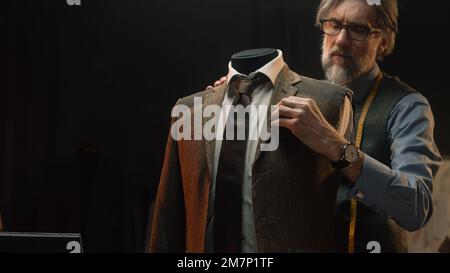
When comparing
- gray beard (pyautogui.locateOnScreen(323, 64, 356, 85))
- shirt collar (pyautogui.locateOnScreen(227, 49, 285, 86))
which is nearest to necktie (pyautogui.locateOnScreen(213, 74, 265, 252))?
shirt collar (pyautogui.locateOnScreen(227, 49, 285, 86))

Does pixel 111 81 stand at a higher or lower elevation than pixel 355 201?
higher

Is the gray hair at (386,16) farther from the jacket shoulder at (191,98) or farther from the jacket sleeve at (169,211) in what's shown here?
the jacket sleeve at (169,211)

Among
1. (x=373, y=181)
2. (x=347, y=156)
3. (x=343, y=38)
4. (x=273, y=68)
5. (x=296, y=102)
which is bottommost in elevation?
(x=373, y=181)

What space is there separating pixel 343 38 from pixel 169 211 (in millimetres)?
1028

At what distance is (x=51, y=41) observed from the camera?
9.45 feet

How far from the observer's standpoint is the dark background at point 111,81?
9.11 ft

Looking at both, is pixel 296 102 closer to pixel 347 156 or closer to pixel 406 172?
pixel 347 156

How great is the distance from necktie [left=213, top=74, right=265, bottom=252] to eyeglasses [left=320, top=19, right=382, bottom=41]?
0.35 metres

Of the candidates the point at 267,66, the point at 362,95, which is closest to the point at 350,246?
the point at 362,95

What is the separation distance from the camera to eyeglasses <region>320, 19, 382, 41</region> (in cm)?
272

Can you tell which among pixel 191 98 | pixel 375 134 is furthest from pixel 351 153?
pixel 191 98

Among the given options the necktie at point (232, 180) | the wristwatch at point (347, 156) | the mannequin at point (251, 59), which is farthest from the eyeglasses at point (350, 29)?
the wristwatch at point (347, 156)

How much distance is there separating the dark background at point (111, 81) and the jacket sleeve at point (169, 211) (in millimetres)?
46

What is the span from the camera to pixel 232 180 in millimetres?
2686
